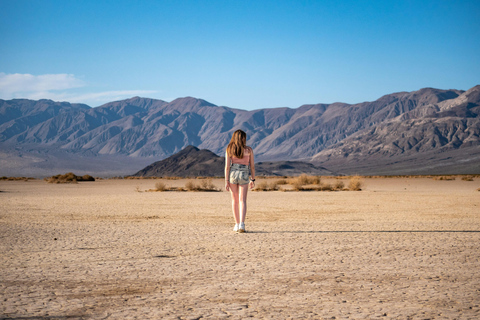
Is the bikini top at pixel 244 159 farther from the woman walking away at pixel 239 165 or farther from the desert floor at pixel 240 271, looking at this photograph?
the desert floor at pixel 240 271

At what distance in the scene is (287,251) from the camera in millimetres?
8023

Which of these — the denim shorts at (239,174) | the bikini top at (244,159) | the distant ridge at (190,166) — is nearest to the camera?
the denim shorts at (239,174)

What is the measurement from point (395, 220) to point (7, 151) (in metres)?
165

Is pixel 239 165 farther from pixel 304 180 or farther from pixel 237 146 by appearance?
pixel 304 180

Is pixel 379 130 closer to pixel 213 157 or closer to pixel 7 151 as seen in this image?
pixel 213 157

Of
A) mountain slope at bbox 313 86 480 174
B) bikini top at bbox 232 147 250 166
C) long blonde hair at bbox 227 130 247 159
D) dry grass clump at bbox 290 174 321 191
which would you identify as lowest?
dry grass clump at bbox 290 174 321 191

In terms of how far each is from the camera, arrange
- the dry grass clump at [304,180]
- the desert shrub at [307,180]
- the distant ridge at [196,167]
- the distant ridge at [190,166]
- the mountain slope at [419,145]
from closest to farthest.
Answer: the dry grass clump at [304,180] < the desert shrub at [307,180] < the distant ridge at [190,166] < the distant ridge at [196,167] < the mountain slope at [419,145]

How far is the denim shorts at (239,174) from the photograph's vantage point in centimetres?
965

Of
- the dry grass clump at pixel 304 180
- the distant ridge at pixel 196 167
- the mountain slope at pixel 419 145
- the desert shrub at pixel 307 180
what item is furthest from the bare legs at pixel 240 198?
the mountain slope at pixel 419 145

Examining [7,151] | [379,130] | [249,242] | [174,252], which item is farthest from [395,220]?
[7,151]

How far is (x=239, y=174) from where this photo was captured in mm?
9664

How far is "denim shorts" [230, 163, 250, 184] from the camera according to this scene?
965 cm

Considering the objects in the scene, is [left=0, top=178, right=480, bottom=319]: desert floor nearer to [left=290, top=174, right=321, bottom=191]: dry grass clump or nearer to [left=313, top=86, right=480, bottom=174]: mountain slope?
[left=290, top=174, right=321, bottom=191]: dry grass clump

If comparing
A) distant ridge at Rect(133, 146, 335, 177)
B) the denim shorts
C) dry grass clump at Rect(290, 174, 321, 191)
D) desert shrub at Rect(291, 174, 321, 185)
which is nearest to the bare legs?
the denim shorts
